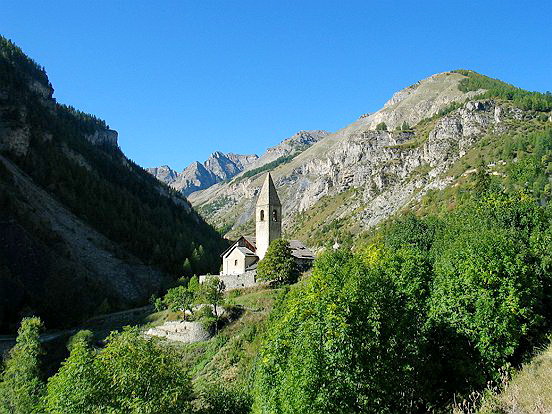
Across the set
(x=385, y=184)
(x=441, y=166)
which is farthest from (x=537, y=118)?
(x=385, y=184)

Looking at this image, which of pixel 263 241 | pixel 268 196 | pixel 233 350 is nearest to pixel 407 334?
pixel 233 350

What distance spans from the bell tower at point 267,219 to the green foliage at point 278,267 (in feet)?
20.9

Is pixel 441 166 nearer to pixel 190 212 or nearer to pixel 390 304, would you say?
pixel 190 212

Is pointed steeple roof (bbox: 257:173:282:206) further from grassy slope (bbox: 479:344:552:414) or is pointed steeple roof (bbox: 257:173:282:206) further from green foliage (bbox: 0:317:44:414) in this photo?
grassy slope (bbox: 479:344:552:414)

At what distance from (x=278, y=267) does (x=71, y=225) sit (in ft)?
230

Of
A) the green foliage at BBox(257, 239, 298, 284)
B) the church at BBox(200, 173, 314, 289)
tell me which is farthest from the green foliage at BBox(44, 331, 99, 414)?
the church at BBox(200, 173, 314, 289)

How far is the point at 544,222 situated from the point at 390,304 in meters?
19.1

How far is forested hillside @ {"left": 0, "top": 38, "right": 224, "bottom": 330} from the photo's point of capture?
81.2 m

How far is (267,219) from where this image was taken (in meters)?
65.1

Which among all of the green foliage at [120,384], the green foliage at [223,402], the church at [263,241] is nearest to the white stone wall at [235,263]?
the church at [263,241]

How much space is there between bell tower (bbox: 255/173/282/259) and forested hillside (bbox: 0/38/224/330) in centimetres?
3240

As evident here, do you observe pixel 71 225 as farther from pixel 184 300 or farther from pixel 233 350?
pixel 233 350

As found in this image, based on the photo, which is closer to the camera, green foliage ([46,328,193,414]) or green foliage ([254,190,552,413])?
green foliage ([254,190,552,413])

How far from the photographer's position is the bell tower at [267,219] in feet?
213
